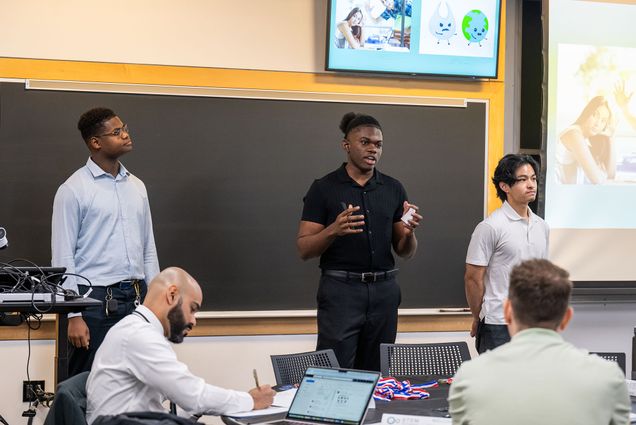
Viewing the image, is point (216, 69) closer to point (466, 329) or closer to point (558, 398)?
point (466, 329)

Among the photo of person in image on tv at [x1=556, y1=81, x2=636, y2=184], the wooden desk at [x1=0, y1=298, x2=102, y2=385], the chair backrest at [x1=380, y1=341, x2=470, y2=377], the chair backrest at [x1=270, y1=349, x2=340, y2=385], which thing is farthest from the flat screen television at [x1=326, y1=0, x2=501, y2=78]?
the wooden desk at [x1=0, y1=298, x2=102, y2=385]

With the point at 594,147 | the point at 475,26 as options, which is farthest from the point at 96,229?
the point at 594,147

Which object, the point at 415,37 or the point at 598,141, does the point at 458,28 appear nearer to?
the point at 415,37

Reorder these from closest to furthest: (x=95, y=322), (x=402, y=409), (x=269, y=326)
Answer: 1. (x=402, y=409)
2. (x=95, y=322)
3. (x=269, y=326)

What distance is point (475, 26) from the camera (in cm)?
559

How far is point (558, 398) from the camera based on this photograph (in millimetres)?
1960

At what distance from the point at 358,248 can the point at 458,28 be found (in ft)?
6.21

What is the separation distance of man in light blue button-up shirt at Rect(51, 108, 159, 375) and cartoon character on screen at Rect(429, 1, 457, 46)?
2.22 metres

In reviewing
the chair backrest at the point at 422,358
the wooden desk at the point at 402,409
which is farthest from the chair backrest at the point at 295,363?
the wooden desk at the point at 402,409

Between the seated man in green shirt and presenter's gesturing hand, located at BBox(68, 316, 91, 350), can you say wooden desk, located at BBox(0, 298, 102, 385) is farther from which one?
the seated man in green shirt

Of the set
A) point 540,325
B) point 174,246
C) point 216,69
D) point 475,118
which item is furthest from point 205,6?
point 540,325

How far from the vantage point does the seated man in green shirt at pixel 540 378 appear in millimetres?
1965

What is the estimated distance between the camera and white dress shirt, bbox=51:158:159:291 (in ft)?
13.9

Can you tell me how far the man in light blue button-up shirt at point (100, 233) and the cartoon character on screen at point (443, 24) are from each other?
7.28 feet
